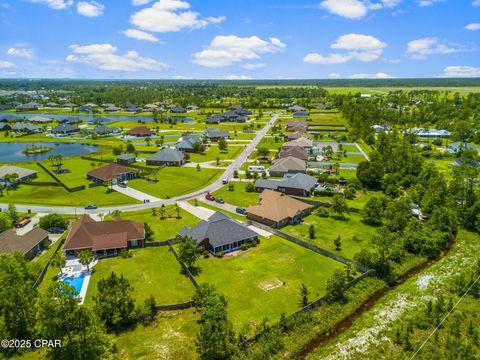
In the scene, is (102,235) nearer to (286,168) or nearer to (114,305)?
(114,305)

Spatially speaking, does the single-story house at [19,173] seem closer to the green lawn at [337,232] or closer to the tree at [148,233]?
the tree at [148,233]

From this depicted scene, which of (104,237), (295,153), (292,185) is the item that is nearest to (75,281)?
(104,237)

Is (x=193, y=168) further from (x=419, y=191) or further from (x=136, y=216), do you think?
(x=419, y=191)

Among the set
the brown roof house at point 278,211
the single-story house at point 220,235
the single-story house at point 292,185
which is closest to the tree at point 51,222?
the single-story house at point 220,235

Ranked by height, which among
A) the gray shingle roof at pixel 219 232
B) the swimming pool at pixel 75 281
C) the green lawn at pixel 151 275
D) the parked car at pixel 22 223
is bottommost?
the swimming pool at pixel 75 281

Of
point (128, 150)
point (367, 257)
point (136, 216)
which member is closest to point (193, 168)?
point (128, 150)

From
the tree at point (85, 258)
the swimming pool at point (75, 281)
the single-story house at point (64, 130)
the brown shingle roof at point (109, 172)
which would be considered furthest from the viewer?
the single-story house at point (64, 130)

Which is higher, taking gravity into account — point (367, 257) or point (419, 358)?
point (367, 257)

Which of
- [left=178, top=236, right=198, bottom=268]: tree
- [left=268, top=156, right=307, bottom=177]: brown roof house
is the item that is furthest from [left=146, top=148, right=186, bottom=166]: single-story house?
[left=178, top=236, right=198, bottom=268]: tree
